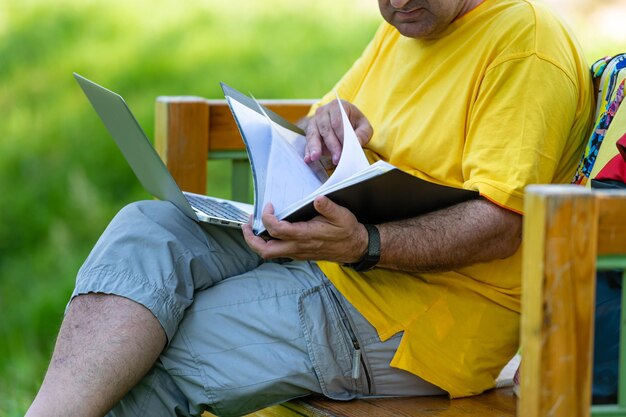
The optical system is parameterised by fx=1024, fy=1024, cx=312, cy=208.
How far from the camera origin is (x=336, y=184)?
1850mm

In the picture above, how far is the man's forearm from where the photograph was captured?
79.0 inches

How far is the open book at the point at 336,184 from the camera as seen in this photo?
1852 mm

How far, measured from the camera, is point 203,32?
5.66 meters

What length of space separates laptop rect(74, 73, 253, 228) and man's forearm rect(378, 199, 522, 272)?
0.42 metres

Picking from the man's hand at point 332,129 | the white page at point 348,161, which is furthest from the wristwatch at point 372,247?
the man's hand at point 332,129

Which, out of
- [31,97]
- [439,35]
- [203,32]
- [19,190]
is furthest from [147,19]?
[439,35]

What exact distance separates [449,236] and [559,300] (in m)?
0.58

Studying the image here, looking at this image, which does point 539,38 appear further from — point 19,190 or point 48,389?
point 19,190

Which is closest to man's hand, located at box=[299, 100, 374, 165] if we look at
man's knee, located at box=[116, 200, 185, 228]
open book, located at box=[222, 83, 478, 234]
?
open book, located at box=[222, 83, 478, 234]

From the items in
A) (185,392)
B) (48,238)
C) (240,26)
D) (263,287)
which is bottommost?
(48,238)

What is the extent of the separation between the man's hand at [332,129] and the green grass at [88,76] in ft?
5.98

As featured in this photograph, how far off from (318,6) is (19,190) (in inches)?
87.9

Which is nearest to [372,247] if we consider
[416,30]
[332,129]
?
[332,129]

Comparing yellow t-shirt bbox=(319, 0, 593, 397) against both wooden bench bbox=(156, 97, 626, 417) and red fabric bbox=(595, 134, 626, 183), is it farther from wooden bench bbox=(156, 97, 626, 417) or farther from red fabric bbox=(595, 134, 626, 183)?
wooden bench bbox=(156, 97, 626, 417)
